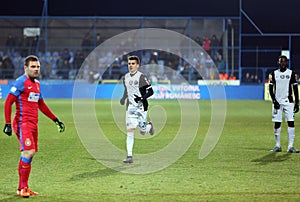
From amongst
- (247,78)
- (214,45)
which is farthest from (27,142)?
(247,78)

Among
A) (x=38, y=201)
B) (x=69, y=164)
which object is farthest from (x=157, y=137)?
(x=38, y=201)

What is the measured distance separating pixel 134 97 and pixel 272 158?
10.6ft

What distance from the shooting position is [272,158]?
1262 centimetres

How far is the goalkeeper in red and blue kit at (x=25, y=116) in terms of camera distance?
27.7ft

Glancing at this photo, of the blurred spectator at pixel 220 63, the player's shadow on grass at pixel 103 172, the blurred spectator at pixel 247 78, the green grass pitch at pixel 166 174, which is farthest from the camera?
the blurred spectator at pixel 247 78

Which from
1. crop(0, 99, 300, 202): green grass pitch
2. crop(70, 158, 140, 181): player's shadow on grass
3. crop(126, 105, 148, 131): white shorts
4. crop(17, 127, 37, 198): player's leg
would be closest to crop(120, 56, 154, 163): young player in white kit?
crop(126, 105, 148, 131): white shorts

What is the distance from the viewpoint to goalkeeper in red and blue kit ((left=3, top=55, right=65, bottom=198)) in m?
8.44

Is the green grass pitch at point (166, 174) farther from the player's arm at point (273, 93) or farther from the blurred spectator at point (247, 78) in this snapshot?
the blurred spectator at point (247, 78)

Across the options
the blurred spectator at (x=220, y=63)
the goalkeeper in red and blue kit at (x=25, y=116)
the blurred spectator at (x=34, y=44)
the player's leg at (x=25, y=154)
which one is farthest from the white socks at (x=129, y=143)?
the blurred spectator at (x=34, y=44)

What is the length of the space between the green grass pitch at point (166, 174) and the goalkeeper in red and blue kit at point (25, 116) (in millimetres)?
395

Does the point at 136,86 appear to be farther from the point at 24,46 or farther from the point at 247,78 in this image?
the point at 24,46

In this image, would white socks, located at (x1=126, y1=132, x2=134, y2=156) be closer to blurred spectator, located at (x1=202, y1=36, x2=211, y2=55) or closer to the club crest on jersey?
the club crest on jersey

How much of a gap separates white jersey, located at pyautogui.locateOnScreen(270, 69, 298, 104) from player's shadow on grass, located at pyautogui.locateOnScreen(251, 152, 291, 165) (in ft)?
4.46

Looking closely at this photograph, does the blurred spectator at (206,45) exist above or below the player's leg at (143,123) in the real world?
above
